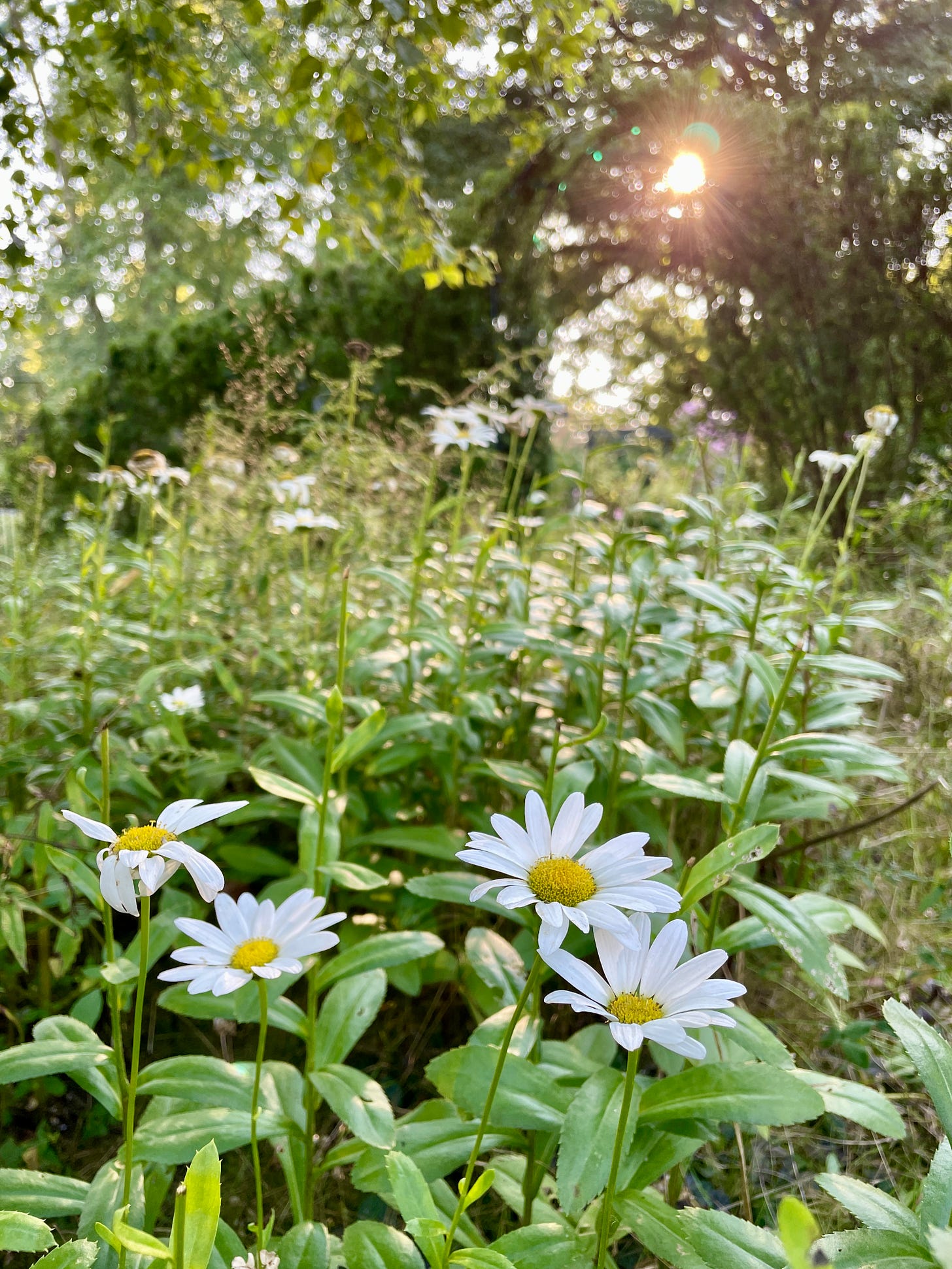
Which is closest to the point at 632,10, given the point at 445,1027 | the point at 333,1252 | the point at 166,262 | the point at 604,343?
the point at 604,343

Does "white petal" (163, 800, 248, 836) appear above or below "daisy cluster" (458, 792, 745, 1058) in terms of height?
above

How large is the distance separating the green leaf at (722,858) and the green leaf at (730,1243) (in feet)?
0.79

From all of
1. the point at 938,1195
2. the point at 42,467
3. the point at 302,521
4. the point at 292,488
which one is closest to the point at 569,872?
the point at 938,1195

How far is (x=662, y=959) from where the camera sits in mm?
635

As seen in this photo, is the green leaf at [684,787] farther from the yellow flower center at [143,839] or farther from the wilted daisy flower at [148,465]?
the wilted daisy flower at [148,465]

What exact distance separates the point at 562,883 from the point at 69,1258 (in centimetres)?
45

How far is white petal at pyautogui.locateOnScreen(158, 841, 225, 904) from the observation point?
58cm

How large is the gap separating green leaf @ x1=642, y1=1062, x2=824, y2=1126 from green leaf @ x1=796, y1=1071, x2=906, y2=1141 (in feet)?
0.77

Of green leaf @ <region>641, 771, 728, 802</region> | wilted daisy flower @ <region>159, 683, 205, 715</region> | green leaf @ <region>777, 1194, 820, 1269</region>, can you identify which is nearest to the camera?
green leaf @ <region>777, 1194, 820, 1269</region>

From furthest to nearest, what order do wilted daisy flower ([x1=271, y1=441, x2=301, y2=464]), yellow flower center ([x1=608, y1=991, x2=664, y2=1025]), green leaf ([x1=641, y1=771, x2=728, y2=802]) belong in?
1. wilted daisy flower ([x1=271, y1=441, x2=301, y2=464])
2. green leaf ([x1=641, y1=771, x2=728, y2=802])
3. yellow flower center ([x1=608, y1=991, x2=664, y2=1025])

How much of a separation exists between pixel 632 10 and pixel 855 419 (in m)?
4.08

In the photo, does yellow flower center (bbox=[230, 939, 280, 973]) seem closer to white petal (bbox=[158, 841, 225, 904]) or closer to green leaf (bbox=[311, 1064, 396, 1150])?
white petal (bbox=[158, 841, 225, 904])

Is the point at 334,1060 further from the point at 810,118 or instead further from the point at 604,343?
the point at 604,343

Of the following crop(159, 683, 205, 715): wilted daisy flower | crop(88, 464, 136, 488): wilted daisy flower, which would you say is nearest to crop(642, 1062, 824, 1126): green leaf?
crop(159, 683, 205, 715): wilted daisy flower
